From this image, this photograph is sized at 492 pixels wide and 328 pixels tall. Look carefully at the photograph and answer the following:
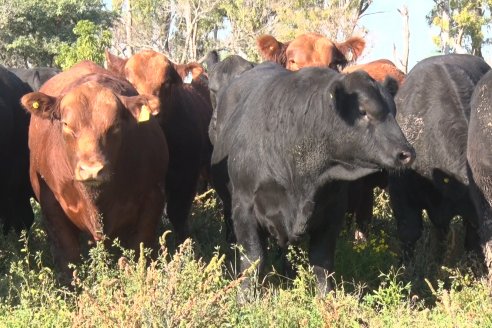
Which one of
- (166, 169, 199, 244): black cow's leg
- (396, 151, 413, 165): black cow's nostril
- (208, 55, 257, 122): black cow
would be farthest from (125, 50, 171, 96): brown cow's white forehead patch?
(396, 151, 413, 165): black cow's nostril

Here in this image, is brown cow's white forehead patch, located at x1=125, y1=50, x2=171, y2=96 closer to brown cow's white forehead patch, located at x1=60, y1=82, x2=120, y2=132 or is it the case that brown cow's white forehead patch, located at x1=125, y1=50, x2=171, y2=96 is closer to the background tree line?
brown cow's white forehead patch, located at x1=60, y1=82, x2=120, y2=132

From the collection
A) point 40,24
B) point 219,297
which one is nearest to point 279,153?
point 219,297

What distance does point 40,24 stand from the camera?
3095 cm

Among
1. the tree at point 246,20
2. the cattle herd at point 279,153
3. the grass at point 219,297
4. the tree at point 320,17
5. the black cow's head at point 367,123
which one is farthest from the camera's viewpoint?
the tree at point 246,20

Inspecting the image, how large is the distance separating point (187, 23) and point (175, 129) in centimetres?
3119

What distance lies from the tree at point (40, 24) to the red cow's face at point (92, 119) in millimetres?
25256

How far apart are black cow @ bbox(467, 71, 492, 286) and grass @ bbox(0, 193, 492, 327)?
18.0 inches

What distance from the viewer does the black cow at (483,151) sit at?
16.2 feet

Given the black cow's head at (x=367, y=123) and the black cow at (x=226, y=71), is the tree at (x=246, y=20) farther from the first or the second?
the black cow's head at (x=367, y=123)

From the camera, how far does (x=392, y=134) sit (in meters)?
4.62

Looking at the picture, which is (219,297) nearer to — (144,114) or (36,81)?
(144,114)

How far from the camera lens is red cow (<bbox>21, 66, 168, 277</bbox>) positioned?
5.27 m

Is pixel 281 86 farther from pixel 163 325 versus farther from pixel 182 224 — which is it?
pixel 182 224

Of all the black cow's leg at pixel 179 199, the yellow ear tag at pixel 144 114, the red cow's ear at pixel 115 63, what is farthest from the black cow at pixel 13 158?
the yellow ear tag at pixel 144 114
